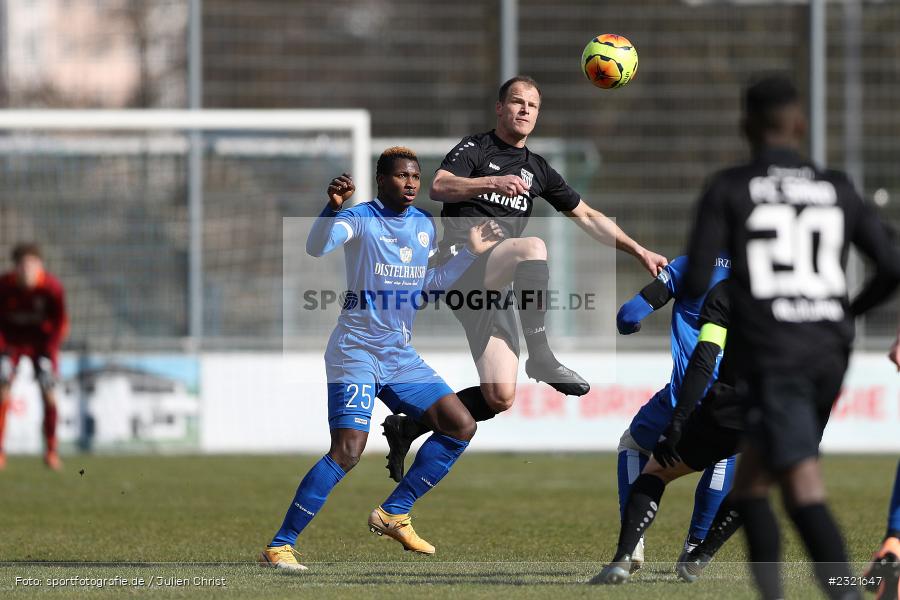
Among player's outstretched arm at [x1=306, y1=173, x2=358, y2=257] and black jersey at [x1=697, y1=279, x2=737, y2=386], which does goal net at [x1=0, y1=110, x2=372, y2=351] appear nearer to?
player's outstretched arm at [x1=306, y1=173, x2=358, y2=257]

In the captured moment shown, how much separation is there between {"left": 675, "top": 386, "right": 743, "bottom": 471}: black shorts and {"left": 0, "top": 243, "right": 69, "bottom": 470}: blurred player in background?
10.4m

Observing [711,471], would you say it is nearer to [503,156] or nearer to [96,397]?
[503,156]

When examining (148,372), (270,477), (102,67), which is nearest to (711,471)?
(270,477)

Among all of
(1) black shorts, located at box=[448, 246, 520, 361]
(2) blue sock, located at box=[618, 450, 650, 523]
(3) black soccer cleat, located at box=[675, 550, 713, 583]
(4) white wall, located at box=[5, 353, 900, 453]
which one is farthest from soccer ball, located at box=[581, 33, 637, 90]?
(4) white wall, located at box=[5, 353, 900, 453]

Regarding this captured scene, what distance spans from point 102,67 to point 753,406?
1567 centimetres

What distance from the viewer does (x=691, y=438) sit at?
281 inches

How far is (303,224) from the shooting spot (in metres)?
18.5

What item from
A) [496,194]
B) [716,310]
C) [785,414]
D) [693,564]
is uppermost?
[496,194]

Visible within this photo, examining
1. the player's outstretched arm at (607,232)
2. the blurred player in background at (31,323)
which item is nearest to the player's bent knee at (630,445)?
the player's outstretched arm at (607,232)

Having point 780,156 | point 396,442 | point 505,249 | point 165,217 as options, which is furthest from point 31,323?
point 780,156

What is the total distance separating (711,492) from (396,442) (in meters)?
1.99

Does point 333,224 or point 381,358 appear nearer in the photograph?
point 333,224

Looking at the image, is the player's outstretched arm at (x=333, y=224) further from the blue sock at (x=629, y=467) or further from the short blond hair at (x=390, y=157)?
the blue sock at (x=629, y=467)

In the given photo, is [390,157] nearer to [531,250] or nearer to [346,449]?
[531,250]
